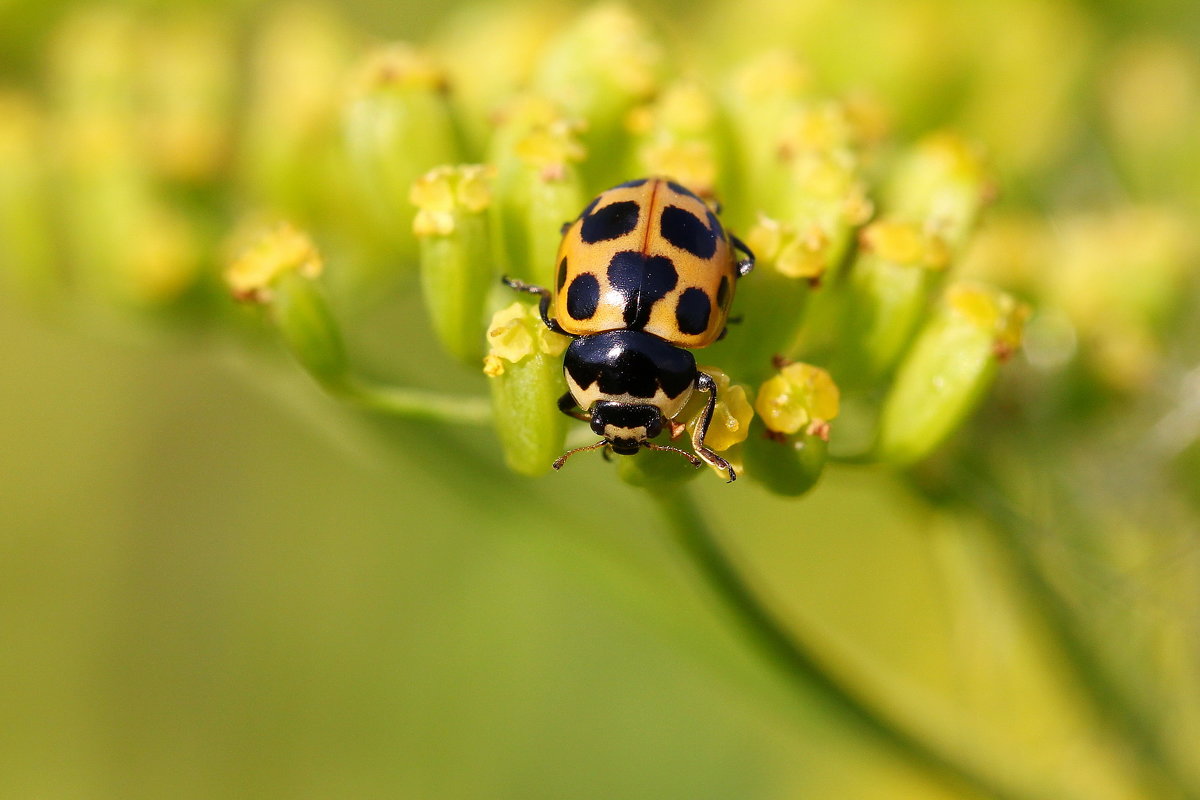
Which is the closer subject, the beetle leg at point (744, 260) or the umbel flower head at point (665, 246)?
the umbel flower head at point (665, 246)

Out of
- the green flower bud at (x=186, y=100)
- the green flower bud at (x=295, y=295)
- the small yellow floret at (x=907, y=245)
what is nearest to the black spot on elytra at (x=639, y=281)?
the small yellow floret at (x=907, y=245)

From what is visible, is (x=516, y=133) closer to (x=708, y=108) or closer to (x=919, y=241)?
(x=708, y=108)

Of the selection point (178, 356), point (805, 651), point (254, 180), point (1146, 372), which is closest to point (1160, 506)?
point (1146, 372)

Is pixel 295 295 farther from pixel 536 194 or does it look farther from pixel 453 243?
pixel 536 194

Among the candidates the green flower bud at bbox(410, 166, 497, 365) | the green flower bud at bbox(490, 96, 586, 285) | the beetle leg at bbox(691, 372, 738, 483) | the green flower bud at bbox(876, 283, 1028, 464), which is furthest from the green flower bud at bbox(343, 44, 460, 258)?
the green flower bud at bbox(876, 283, 1028, 464)

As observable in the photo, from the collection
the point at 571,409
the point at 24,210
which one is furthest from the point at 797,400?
the point at 24,210

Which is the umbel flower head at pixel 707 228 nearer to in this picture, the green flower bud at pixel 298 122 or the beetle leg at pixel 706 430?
the beetle leg at pixel 706 430

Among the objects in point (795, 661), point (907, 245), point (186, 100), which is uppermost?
point (186, 100)
